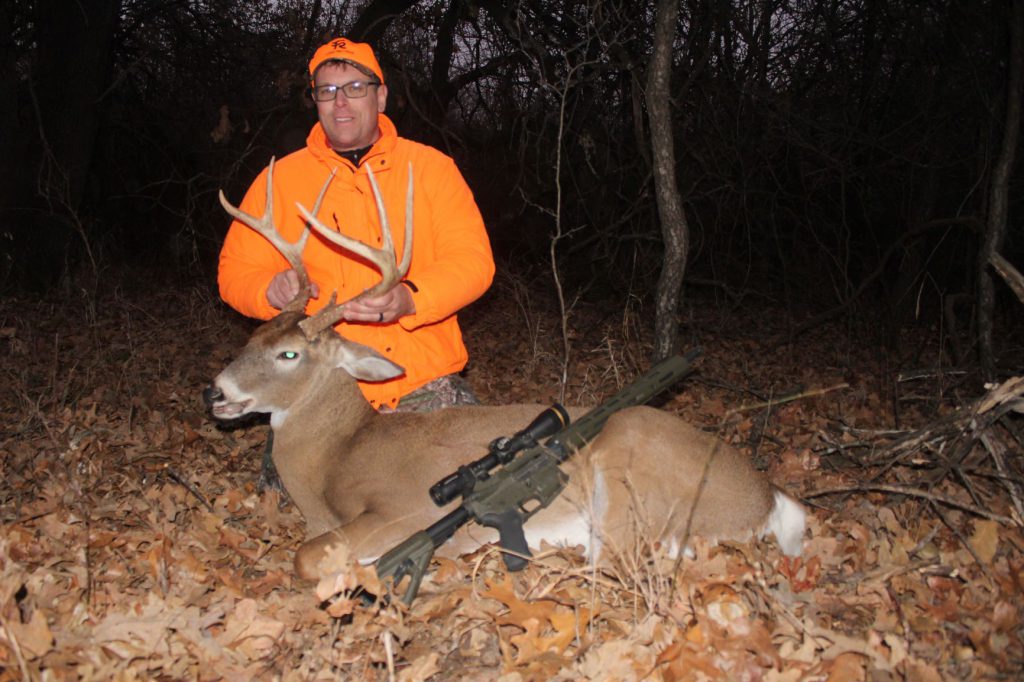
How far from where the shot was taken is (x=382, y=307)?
3730 millimetres

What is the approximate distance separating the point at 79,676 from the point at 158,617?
13.1 inches

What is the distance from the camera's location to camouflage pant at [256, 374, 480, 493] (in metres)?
4.41

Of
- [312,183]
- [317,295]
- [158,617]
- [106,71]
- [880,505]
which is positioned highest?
[106,71]

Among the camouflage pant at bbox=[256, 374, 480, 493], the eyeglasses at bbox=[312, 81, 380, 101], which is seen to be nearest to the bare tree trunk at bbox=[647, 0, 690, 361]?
the camouflage pant at bbox=[256, 374, 480, 493]

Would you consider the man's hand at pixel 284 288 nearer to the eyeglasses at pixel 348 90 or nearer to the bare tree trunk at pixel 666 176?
the eyeglasses at pixel 348 90

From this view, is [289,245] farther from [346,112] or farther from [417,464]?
[417,464]

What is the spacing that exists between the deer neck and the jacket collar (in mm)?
1191

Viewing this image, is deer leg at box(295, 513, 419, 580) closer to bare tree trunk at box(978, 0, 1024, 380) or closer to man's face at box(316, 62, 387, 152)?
man's face at box(316, 62, 387, 152)

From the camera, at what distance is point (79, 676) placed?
8.21 ft

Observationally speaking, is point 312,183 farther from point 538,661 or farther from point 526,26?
point 526,26

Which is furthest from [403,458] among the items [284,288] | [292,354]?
[284,288]

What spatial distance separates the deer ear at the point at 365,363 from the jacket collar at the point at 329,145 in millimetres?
1050

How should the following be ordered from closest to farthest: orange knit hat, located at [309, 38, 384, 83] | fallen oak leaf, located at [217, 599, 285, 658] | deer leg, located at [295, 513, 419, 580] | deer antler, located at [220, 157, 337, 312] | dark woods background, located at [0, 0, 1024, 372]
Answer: fallen oak leaf, located at [217, 599, 285, 658]
deer leg, located at [295, 513, 419, 580]
deer antler, located at [220, 157, 337, 312]
orange knit hat, located at [309, 38, 384, 83]
dark woods background, located at [0, 0, 1024, 372]

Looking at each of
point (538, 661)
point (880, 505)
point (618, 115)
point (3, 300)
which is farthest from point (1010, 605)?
point (3, 300)
